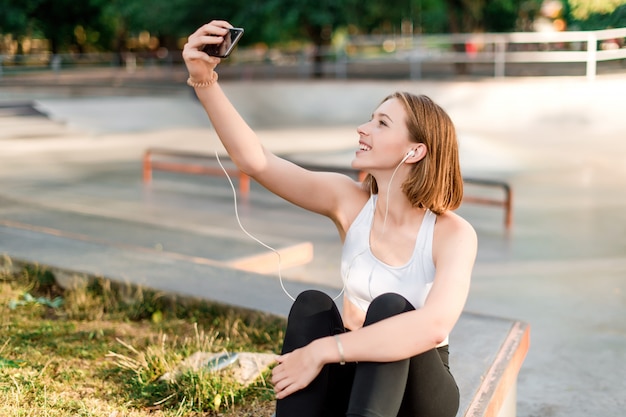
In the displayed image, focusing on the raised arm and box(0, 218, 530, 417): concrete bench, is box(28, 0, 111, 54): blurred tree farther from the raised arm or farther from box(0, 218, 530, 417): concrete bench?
the raised arm

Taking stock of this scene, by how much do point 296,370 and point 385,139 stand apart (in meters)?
0.78

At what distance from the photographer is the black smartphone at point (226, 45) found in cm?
246

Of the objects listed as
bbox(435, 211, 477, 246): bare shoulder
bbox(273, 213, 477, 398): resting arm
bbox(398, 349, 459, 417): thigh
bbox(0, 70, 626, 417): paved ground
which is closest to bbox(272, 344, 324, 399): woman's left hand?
bbox(273, 213, 477, 398): resting arm

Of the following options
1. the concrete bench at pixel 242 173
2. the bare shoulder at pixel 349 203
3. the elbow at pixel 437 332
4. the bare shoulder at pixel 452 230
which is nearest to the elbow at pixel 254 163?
the bare shoulder at pixel 349 203

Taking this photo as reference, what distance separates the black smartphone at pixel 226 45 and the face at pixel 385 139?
18.8 inches

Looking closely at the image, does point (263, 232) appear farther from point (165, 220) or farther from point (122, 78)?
point (122, 78)

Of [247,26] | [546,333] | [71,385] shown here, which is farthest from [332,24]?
[71,385]

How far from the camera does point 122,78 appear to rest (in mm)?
29906

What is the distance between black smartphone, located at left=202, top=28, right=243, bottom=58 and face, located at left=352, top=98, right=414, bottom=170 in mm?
478

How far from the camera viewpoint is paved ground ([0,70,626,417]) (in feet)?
16.0

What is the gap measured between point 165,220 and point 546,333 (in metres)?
4.46

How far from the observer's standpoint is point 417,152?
2611 mm

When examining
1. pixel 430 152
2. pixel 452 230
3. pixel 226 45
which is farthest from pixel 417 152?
pixel 226 45

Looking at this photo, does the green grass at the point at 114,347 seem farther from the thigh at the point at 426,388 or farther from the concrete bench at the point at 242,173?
the concrete bench at the point at 242,173
